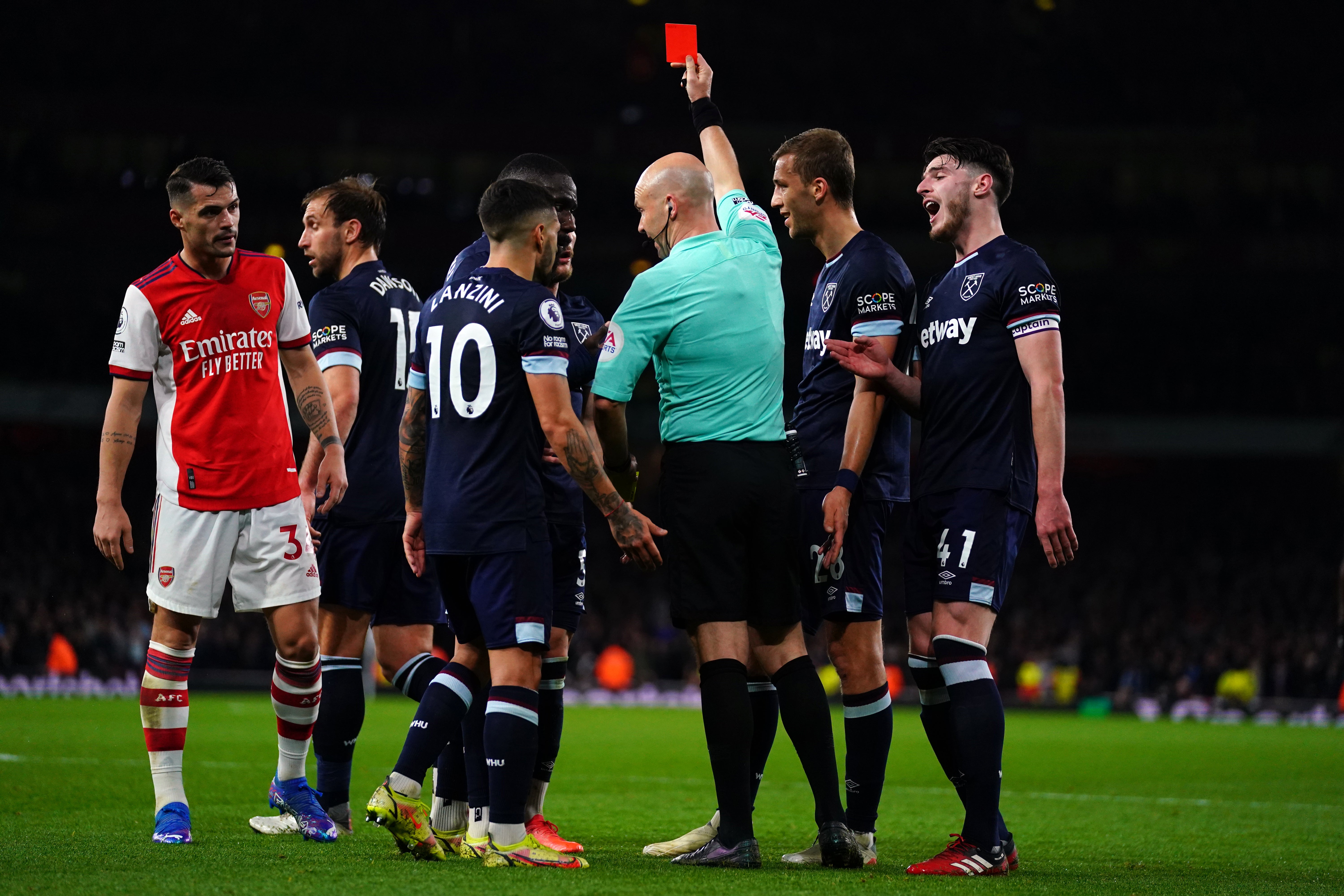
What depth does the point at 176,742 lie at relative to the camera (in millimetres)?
5488

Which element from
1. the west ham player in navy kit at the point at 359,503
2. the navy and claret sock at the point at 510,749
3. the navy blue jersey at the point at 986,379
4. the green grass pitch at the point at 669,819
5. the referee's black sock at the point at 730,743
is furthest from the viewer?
Answer: the west ham player in navy kit at the point at 359,503

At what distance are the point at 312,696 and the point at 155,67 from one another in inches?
Answer: 1177

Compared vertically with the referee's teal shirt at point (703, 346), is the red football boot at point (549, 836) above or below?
below

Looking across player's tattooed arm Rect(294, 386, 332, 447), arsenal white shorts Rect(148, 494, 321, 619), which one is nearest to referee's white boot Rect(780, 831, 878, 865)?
arsenal white shorts Rect(148, 494, 321, 619)

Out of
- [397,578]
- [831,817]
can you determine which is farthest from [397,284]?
[831,817]

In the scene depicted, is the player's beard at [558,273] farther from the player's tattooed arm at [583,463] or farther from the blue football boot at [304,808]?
the blue football boot at [304,808]

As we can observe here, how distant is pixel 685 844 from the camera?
18.6 feet

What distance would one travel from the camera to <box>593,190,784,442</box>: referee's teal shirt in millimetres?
5242

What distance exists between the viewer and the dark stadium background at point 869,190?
100ft

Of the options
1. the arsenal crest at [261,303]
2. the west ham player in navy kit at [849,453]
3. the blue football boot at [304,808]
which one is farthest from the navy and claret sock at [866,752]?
the arsenal crest at [261,303]

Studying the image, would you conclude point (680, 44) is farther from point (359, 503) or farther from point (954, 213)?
point (359, 503)

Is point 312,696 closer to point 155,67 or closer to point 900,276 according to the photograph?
point 900,276

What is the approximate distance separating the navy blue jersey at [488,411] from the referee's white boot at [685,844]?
1502 millimetres

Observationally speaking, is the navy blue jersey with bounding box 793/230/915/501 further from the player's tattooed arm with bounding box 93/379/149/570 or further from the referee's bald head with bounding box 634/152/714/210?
the player's tattooed arm with bounding box 93/379/149/570
